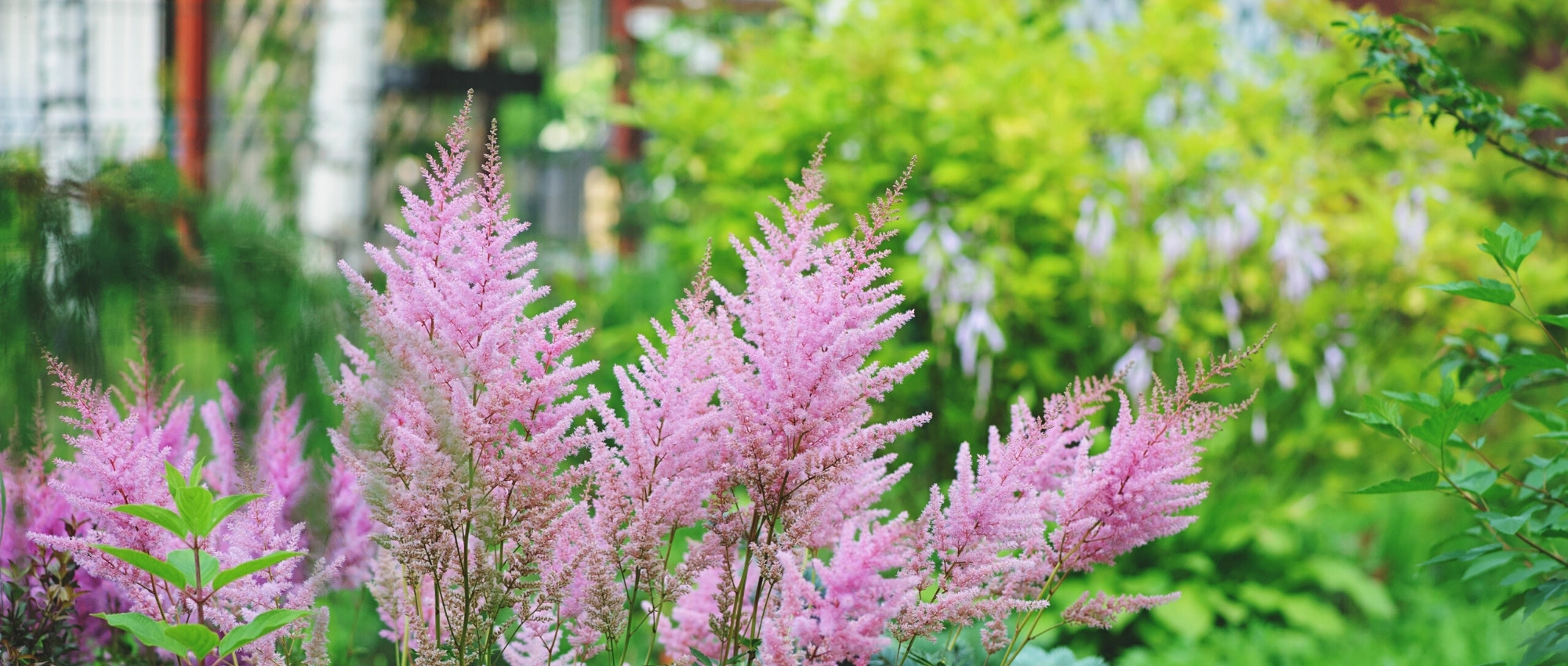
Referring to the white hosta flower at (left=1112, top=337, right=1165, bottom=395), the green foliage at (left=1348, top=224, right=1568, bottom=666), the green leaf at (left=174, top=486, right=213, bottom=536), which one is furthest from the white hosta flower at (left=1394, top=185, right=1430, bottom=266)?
the green leaf at (left=174, top=486, right=213, bottom=536)

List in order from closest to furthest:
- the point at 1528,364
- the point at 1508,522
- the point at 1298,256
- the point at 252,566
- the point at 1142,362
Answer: the point at 252,566 < the point at 1508,522 < the point at 1528,364 < the point at 1142,362 < the point at 1298,256

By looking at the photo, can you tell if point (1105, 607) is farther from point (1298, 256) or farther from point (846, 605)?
point (1298, 256)

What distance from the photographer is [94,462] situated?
1.10m

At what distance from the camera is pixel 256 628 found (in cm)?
100

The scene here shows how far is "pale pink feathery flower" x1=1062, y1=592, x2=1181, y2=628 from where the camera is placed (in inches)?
45.1

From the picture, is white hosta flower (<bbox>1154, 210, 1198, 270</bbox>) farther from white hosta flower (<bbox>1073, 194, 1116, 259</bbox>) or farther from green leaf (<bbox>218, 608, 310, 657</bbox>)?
green leaf (<bbox>218, 608, 310, 657</bbox>)

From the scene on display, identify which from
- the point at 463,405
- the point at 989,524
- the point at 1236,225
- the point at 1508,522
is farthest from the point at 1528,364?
the point at 1236,225

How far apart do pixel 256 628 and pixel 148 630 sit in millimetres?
93

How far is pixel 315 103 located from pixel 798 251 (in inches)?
274

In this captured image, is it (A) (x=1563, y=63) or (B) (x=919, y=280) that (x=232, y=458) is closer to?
(B) (x=919, y=280)

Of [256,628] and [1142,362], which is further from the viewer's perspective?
[1142,362]

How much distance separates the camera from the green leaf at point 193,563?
1022 mm

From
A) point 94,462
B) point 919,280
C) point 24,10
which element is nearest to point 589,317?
point 919,280

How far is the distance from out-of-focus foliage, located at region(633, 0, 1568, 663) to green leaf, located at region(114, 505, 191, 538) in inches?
93.9
